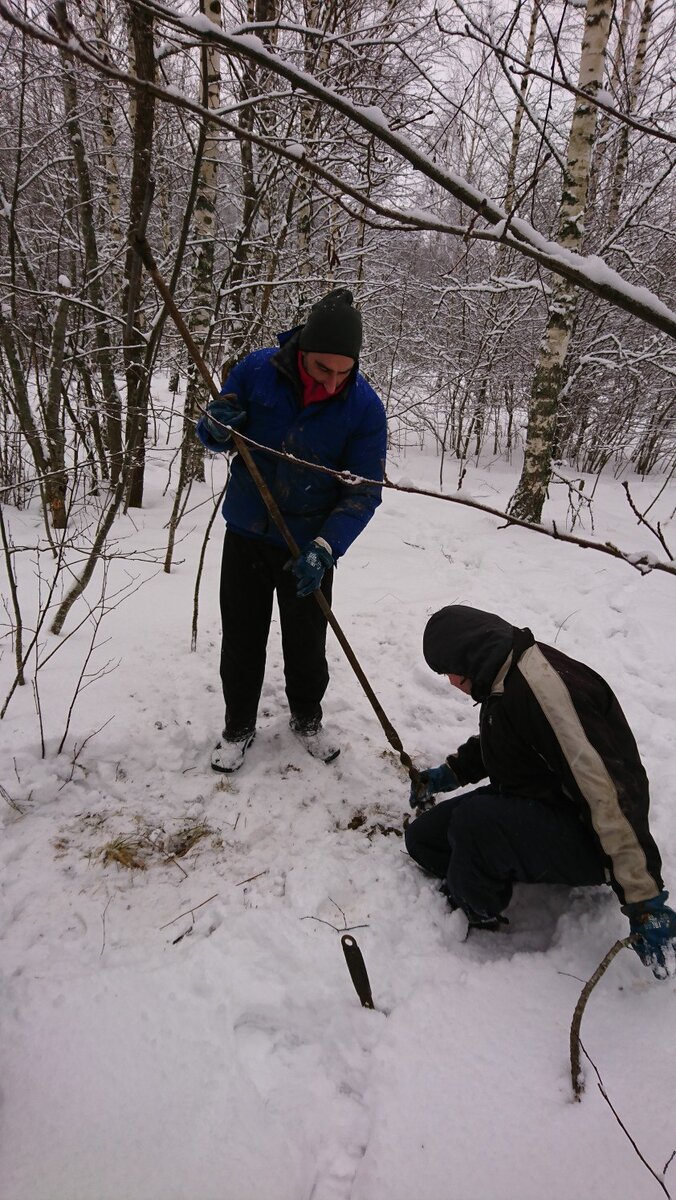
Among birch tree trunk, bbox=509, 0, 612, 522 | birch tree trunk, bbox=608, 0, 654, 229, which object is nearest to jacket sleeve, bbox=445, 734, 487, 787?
birch tree trunk, bbox=509, 0, 612, 522

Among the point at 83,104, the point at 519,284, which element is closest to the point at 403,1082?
the point at 519,284

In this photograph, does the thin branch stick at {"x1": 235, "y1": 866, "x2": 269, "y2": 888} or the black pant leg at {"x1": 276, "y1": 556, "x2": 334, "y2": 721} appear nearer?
the thin branch stick at {"x1": 235, "y1": 866, "x2": 269, "y2": 888}

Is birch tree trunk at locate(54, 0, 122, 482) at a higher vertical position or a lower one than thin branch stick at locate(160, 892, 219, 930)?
higher

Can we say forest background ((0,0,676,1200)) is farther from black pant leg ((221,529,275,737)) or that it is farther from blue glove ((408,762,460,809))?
black pant leg ((221,529,275,737))

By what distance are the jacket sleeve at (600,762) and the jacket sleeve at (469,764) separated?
0.50 metres

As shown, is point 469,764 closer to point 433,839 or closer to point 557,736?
point 433,839

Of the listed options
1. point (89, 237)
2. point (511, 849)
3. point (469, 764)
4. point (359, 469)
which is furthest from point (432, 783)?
A: point (89, 237)

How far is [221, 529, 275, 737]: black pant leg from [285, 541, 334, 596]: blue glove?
25cm

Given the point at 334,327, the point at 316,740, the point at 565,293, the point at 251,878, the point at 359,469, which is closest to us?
the point at 334,327

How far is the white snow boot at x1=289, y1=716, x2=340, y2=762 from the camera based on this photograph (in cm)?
262

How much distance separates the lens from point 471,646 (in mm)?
1881

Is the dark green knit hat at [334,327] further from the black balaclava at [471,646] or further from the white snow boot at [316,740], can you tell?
the white snow boot at [316,740]

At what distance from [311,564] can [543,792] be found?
1.14 m

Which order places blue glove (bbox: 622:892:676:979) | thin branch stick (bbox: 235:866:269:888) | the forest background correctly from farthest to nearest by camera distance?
thin branch stick (bbox: 235:866:269:888), blue glove (bbox: 622:892:676:979), the forest background
